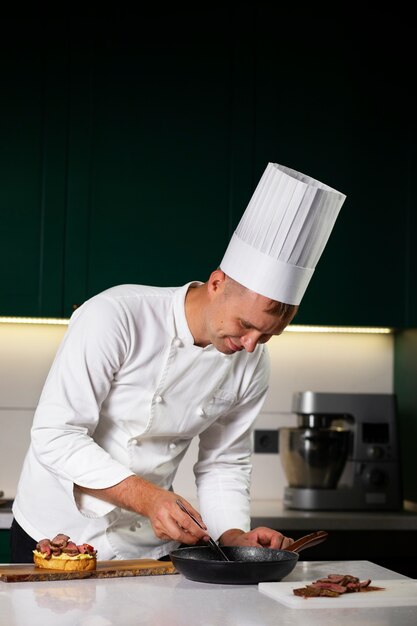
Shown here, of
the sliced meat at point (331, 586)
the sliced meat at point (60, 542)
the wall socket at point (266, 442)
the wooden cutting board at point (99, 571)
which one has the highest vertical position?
the sliced meat at point (60, 542)

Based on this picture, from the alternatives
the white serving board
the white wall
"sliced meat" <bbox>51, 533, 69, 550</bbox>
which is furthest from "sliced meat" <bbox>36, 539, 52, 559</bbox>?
the white wall

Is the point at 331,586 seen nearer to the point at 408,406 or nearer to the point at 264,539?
the point at 264,539

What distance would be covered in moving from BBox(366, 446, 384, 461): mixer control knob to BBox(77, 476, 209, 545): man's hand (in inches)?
65.4

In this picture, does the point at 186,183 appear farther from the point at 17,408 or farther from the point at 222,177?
the point at 17,408

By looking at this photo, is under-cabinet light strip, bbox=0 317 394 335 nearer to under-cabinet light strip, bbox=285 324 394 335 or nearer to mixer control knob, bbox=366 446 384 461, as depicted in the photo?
under-cabinet light strip, bbox=285 324 394 335

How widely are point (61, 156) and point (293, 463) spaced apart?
4.05 feet

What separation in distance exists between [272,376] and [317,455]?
Answer: 505 millimetres

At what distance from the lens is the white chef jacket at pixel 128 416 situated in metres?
1.87

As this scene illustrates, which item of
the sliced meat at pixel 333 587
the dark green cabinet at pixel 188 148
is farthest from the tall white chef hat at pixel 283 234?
the dark green cabinet at pixel 188 148

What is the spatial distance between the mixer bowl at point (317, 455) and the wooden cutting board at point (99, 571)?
1.44 m

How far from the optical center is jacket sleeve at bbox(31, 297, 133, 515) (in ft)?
5.99

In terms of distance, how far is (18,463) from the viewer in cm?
346

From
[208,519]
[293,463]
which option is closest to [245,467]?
[208,519]

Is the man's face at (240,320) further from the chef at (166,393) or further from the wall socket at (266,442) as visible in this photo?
the wall socket at (266,442)
